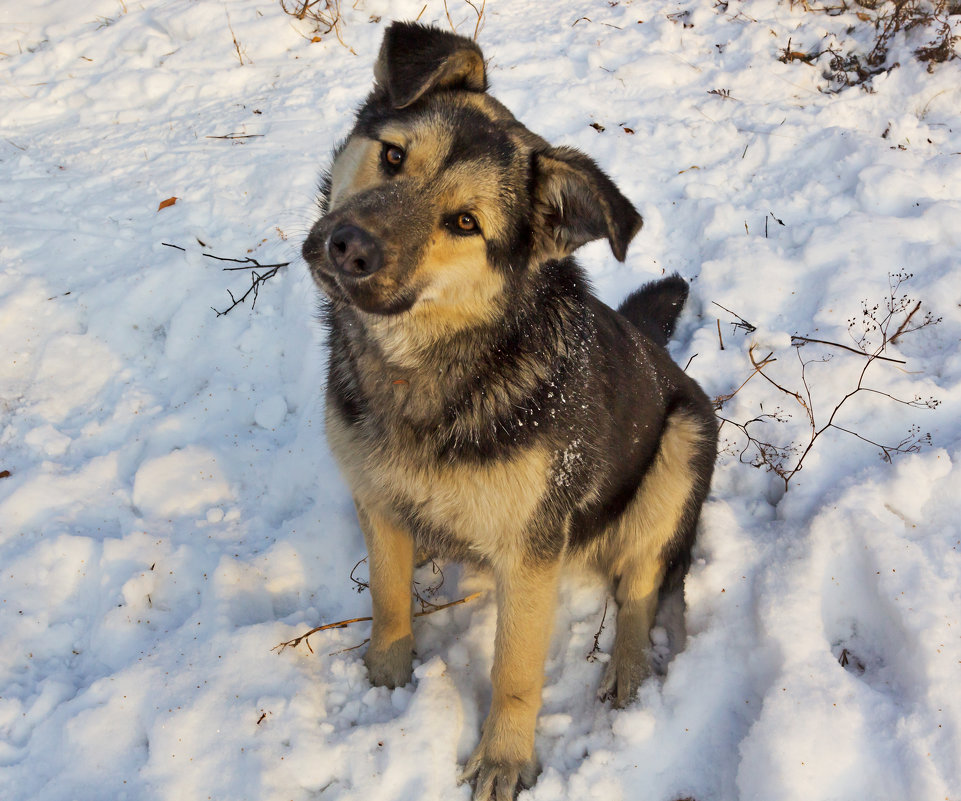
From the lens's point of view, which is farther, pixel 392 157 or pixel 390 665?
pixel 390 665

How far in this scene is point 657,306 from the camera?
4.44 metres

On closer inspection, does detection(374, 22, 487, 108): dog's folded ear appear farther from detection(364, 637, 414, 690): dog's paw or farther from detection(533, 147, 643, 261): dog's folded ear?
detection(364, 637, 414, 690): dog's paw

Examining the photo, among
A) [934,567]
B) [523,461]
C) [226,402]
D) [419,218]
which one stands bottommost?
[226,402]

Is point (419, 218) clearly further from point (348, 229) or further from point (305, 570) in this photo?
point (305, 570)

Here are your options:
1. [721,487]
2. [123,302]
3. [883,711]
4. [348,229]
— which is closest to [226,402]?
[123,302]

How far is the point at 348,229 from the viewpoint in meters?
2.35

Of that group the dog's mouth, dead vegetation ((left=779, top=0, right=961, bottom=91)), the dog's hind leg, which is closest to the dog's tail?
the dog's hind leg

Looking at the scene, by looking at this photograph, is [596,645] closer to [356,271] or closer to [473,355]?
[473,355]

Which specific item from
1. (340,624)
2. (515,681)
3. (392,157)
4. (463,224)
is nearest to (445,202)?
(463,224)

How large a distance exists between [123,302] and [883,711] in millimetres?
5101

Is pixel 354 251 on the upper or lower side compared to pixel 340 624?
upper

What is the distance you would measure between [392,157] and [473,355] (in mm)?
868

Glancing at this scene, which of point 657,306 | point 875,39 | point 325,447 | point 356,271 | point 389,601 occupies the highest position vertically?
point 356,271

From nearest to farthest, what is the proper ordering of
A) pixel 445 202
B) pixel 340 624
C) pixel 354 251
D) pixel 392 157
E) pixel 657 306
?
pixel 354 251 < pixel 445 202 < pixel 392 157 < pixel 340 624 < pixel 657 306
